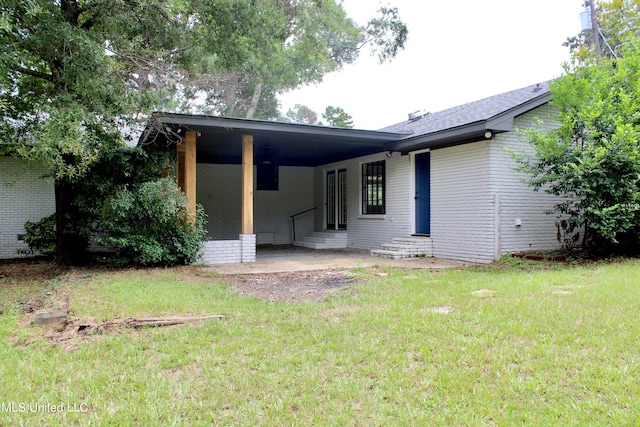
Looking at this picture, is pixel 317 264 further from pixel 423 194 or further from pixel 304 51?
pixel 304 51

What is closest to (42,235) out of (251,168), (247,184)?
(247,184)

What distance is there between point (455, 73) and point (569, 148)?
21.0m

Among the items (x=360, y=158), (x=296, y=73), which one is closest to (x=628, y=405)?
(x=360, y=158)

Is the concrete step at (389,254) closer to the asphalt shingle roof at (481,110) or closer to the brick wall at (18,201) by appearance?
the asphalt shingle roof at (481,110)

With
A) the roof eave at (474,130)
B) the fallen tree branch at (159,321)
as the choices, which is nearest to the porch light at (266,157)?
the roof eave at (474,130)

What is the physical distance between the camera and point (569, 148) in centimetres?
773

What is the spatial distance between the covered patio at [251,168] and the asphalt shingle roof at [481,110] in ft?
3.37

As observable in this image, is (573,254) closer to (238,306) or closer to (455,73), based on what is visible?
(238,306)

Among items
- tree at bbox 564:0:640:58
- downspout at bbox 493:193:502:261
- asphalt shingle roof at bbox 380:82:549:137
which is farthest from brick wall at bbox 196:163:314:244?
tree at bbox 564:0:640:58

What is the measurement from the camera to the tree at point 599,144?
718cm

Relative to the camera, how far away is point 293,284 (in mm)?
6492

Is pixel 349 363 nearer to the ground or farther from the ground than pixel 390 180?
nearer to the ground

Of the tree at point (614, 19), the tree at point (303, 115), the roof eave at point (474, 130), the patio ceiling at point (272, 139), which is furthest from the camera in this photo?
the tree at point (303, 115)

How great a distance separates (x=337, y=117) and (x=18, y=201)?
66.8 feet
